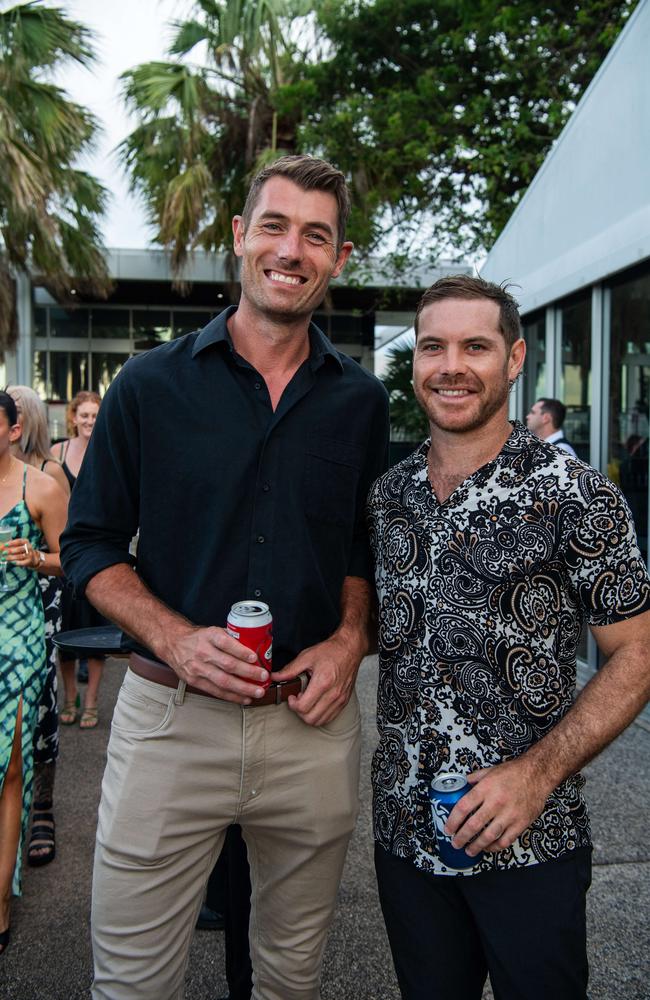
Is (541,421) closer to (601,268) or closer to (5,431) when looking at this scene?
(601,268)

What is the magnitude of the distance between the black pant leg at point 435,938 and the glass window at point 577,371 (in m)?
5.12

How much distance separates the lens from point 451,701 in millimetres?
1837

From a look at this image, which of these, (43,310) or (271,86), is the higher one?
(271,86)

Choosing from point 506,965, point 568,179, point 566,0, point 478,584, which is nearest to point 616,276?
point 568,179

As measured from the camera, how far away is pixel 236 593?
6.63 feet

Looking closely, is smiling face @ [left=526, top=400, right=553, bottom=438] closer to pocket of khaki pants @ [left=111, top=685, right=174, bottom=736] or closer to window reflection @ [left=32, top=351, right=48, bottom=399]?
pocket of khaki pants @ [left=111, top=685, right=174, bottom=736]

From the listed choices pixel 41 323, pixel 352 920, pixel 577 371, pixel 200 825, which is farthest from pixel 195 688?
pixel 41 323

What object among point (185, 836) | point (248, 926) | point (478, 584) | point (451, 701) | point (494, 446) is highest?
A: point (494, 446)

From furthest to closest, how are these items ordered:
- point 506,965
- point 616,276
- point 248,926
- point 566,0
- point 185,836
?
point 566,0 → point 616,276 → point 248,926 → point 185,836 → point 506,965

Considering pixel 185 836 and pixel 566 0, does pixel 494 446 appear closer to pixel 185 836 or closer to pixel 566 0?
pixel 185 836

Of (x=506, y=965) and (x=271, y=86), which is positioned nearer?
(x=506, y=965)

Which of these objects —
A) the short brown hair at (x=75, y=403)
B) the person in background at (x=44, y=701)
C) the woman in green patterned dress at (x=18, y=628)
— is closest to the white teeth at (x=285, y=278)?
the woman in green patterned dress at (x=18, y=628)

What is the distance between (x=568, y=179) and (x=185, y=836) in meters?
5.84

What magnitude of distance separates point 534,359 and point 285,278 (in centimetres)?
576
